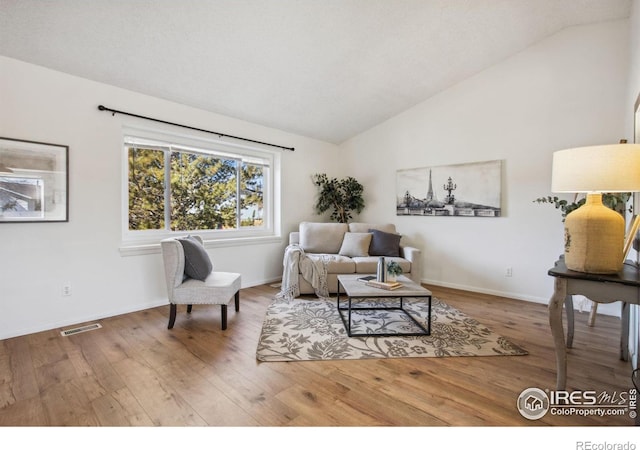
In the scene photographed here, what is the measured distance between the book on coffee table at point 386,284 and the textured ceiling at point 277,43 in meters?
2.36

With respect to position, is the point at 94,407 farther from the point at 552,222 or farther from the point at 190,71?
the point at 552,222

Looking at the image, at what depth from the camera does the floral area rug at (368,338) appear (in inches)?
88.2

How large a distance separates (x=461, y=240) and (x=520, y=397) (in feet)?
8.65

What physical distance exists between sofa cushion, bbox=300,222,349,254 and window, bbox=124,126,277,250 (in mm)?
669

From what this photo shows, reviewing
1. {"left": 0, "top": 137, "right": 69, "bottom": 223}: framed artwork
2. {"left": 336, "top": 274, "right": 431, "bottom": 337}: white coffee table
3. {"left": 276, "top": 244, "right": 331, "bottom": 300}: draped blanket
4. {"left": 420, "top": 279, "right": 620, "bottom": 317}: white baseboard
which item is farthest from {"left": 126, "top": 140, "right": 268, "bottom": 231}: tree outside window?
{"left": 420, "top": 279, "right": 620, "bottom": 317}: white baseboard

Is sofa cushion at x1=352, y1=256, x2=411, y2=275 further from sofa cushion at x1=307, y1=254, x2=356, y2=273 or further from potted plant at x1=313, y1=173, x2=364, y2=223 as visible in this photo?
potted plant at x1=313, y1=173, x2=364, y2=223

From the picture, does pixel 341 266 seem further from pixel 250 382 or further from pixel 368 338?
pixel 250 382

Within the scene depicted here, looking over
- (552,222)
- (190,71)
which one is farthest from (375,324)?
(190,71)

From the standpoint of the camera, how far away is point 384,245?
398cm

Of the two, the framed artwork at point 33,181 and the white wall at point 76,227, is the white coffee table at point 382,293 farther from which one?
the framed artwork at point 33,181

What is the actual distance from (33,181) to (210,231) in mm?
1770

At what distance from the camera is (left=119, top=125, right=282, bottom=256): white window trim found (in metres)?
3.16

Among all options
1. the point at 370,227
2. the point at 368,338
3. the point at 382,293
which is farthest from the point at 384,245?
the point at 368,338
